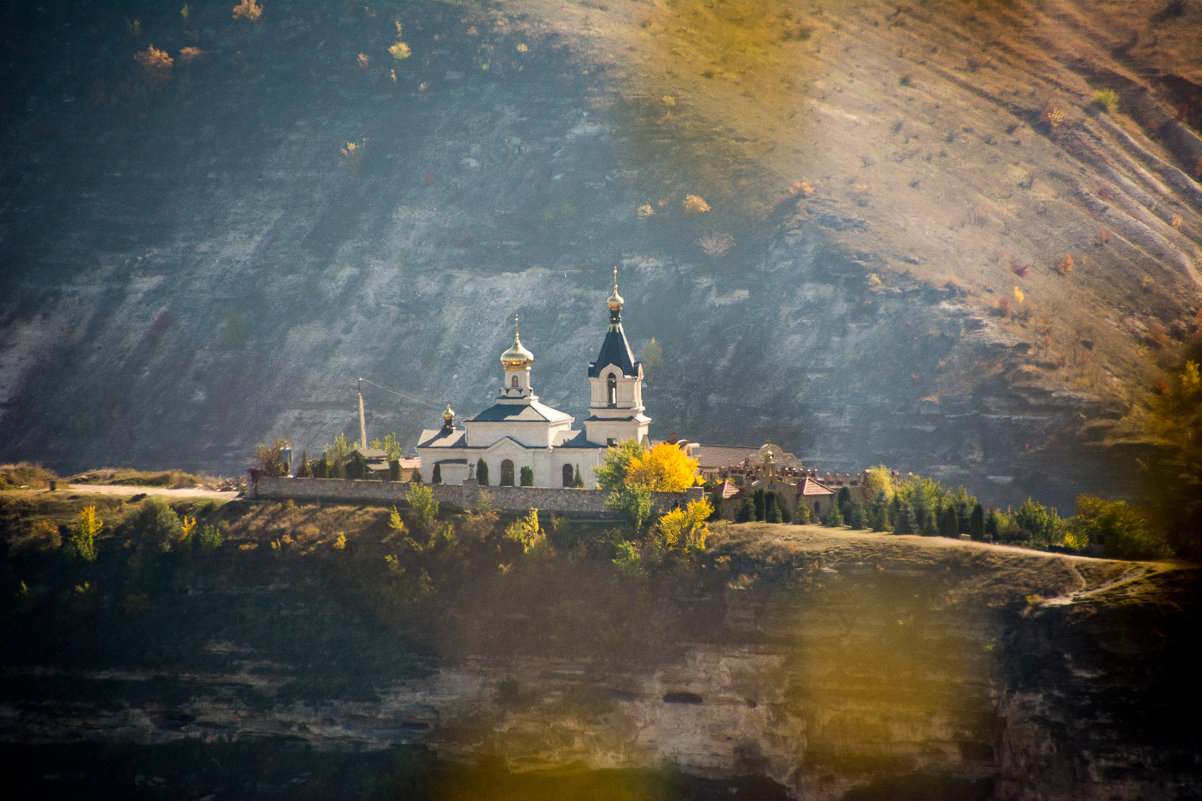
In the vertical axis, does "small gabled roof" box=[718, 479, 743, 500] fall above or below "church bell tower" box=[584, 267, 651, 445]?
below

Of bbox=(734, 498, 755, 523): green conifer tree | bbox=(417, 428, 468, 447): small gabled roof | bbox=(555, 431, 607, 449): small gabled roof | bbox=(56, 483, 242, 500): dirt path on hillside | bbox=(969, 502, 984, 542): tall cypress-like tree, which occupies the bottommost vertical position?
bbox=(969, 502, 984, 542): tall cypress-like tree

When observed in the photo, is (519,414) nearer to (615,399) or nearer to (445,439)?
(445,439)

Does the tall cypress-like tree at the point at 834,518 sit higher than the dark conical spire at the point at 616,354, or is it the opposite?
the dark conical spire at the point at 616,354

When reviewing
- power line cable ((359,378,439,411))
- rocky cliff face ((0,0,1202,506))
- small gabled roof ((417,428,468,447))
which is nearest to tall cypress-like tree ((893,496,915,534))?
small gabled roof ((417,428,468,447))

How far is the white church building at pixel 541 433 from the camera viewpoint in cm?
6012

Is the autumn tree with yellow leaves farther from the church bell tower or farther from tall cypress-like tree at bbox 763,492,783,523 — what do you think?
the church bell tower

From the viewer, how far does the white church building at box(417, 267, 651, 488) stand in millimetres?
60125

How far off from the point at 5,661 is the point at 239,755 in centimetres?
1321

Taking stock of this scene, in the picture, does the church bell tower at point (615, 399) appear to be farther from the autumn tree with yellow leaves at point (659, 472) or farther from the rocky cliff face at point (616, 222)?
the rocky cliff face at point (616, 222)

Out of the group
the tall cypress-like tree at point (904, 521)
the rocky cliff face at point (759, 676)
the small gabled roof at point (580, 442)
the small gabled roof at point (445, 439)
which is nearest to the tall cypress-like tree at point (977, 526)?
the rocky cliff face at point (759, 676)

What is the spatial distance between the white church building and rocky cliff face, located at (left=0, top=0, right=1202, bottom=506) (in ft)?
88.6

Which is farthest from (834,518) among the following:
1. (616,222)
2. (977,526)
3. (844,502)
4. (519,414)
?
(616,222)

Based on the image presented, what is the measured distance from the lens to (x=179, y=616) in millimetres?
55344

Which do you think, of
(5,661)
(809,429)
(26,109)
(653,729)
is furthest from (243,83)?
(653,729)
